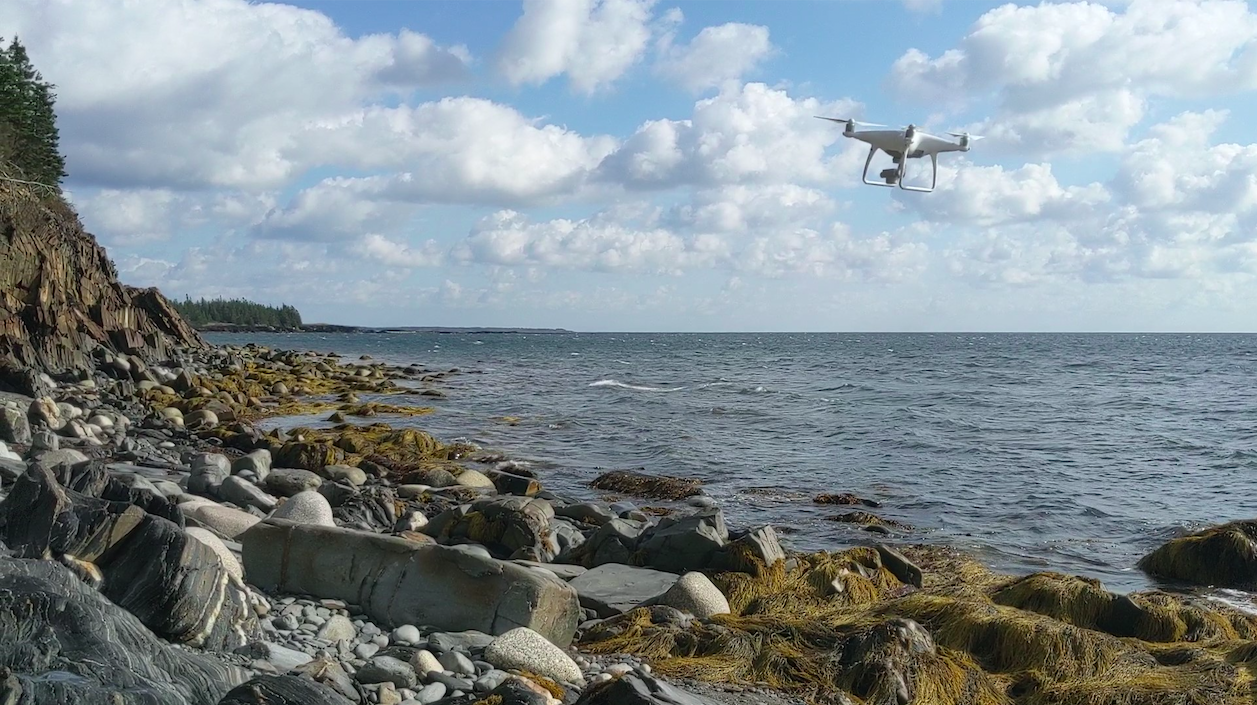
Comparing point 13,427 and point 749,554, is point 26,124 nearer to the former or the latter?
point 13,427

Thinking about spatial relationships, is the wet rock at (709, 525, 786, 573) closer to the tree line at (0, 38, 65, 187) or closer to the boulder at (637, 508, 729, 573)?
the boulder at (637, 508, 729, 573)

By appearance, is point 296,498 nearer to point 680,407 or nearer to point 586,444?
point 586,444

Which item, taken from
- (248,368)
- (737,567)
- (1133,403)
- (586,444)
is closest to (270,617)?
(737,567)

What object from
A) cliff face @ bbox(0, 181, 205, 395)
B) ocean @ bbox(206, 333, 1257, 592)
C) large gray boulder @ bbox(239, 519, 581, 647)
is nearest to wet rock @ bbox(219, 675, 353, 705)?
large gray boulder @ bbox(239, 519, 581, 647)

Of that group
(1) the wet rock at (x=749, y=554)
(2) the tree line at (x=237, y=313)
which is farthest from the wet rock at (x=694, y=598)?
(2) the tree line at (x=237, y=313)

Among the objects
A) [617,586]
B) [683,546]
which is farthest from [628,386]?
[617,586]

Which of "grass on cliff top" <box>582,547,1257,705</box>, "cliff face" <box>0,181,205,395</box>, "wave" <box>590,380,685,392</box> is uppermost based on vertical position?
"cliff face" <box>0,181,205,395</box>
